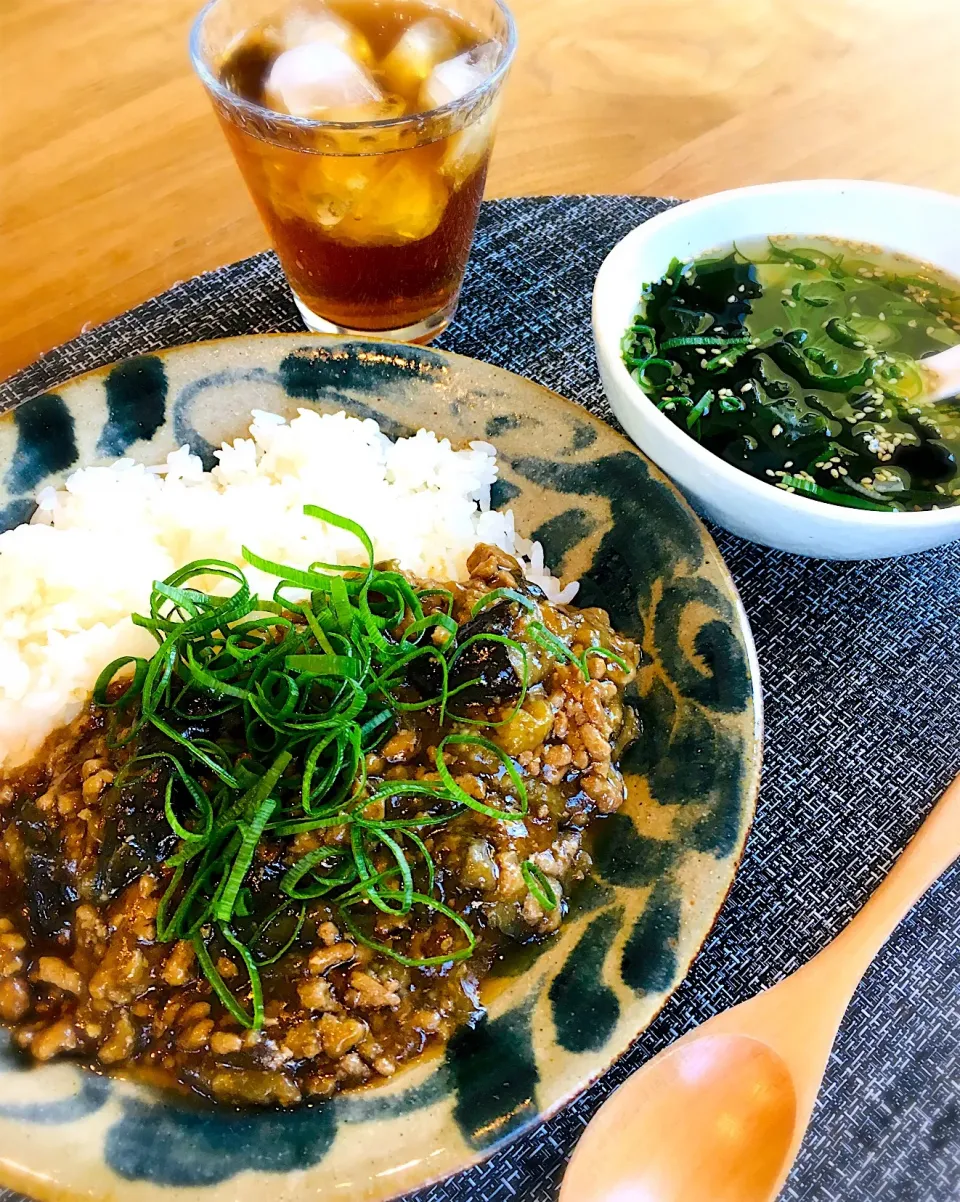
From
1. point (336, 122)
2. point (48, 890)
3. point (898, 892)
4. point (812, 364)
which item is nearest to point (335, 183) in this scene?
point (336, 122)

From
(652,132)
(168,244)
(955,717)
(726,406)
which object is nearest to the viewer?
(955,717)

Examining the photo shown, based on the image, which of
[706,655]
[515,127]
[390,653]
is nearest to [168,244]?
[515,127]

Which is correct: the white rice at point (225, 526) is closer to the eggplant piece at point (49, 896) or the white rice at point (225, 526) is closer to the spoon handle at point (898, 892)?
the eggplant piece at point (49, 896)

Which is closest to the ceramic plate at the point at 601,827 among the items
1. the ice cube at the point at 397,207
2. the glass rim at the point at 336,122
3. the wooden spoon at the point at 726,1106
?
the wooden spoon at the point at 726,1106

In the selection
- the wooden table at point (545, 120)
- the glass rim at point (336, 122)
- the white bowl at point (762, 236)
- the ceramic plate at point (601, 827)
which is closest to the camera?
the ceramic plate at point (601, 827)

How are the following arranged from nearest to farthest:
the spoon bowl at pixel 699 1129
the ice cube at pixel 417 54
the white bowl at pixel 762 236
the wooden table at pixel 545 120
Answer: the spoon bowl at pixel 699 1129
the white bowl at pixel 762 236
the ice cube at pixel 417 54
the wooden table at pixel 545 120

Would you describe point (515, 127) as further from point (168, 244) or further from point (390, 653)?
point (390, 653)

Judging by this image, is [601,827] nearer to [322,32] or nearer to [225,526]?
[225,526]

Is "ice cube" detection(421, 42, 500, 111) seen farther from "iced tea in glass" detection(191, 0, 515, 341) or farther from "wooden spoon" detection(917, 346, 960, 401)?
"wooden spoon" detection(917, 346, 960, 401)

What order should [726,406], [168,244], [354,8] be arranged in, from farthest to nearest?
[168,244] → [354,8] → [726,406]
